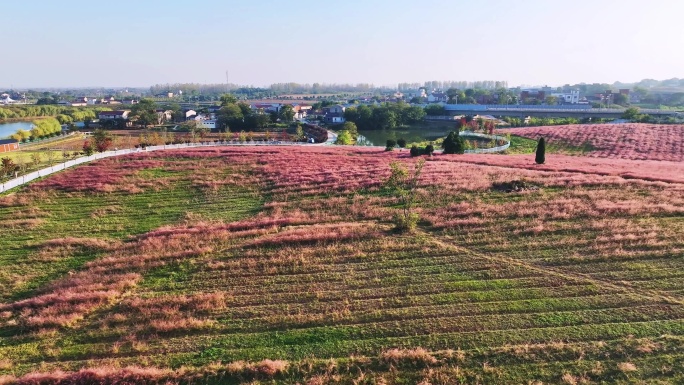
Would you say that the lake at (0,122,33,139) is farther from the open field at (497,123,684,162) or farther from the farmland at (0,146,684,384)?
the open field at (497,123,684,162)

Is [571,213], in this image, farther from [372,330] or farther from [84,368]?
[84,368]

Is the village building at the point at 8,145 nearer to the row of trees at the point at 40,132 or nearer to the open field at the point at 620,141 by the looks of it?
Answer: the row of trees at the point at 40,132

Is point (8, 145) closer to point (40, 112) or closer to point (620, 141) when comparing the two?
point (620, 141)

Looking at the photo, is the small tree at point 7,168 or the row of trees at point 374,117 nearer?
the small tree at point 7,168

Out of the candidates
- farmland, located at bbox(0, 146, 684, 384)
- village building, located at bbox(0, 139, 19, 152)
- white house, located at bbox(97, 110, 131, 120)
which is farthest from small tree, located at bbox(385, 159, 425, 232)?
white house, located at bbox(97, 110, 131, 120)

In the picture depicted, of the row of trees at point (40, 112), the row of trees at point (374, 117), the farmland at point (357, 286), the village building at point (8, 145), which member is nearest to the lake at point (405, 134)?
the row of trees at point (374, 117)

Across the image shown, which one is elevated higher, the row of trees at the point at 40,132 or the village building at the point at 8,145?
the row of trees at the point at 40,132
